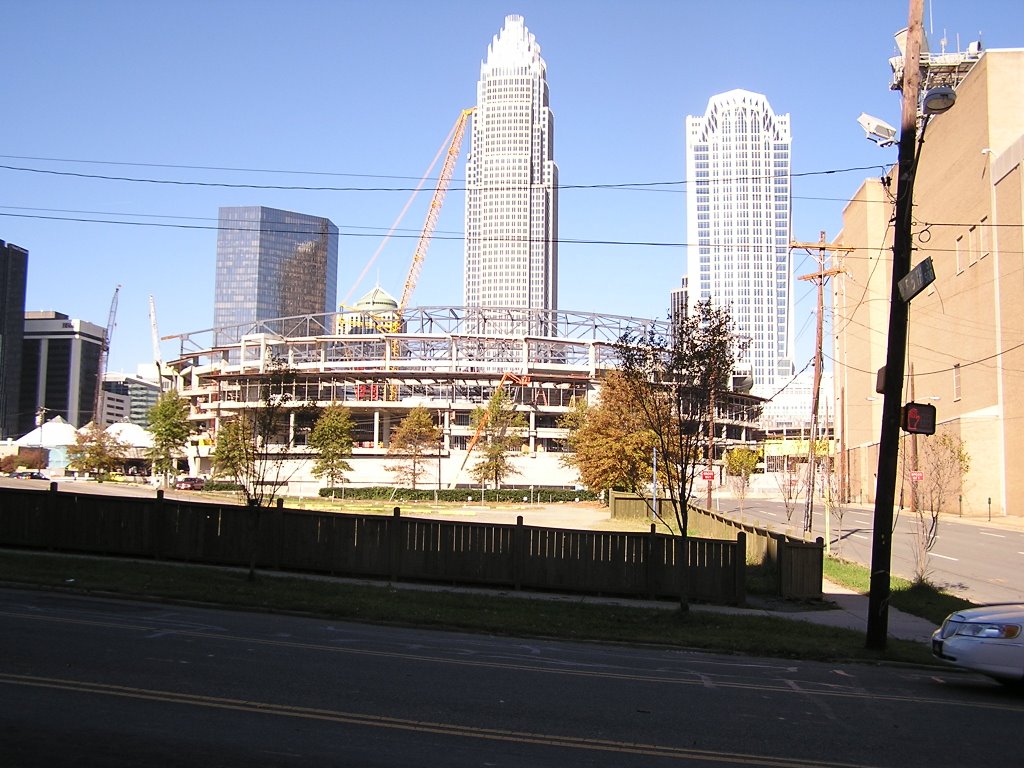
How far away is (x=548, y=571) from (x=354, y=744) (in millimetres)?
11597

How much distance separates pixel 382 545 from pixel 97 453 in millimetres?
79424

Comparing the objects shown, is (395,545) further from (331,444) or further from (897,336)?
(331,444)

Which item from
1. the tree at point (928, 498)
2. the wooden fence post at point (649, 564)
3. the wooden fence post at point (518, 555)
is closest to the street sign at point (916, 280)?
the wooden fence post at point (649, 564)

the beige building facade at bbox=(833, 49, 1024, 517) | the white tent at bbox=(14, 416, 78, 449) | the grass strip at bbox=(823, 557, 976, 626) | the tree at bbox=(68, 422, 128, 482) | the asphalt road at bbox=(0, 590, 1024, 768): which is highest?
the beige building facade at bbox=(833, 49, 1024, 517)

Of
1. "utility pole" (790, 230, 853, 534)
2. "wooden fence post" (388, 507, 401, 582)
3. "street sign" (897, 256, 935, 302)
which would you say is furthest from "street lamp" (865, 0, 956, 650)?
"utility pole" (790, 230, 853, 534)

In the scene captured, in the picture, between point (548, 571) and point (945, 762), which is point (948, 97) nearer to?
point (945, 762)

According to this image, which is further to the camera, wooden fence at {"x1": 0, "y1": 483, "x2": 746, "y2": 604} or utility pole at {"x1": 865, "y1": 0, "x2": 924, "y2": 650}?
wooden fence at {"x1": 0, "y1": 483, "x2": 746, "y2": 604}

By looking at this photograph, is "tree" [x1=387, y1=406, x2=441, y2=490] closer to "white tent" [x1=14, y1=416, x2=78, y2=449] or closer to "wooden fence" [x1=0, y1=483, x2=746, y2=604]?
"white tent" [x1=14, y1=416, x2=78, y2=449]

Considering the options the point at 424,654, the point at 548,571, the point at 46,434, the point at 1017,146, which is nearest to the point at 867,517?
the point at 1017,146

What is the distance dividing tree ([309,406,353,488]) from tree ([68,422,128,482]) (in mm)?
Result: 22109

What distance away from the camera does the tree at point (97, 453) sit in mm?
88312

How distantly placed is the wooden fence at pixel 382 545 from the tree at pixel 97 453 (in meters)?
70.3

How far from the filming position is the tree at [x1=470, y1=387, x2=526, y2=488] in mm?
81500

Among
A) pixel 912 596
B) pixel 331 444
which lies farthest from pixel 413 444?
pixel 912 596
